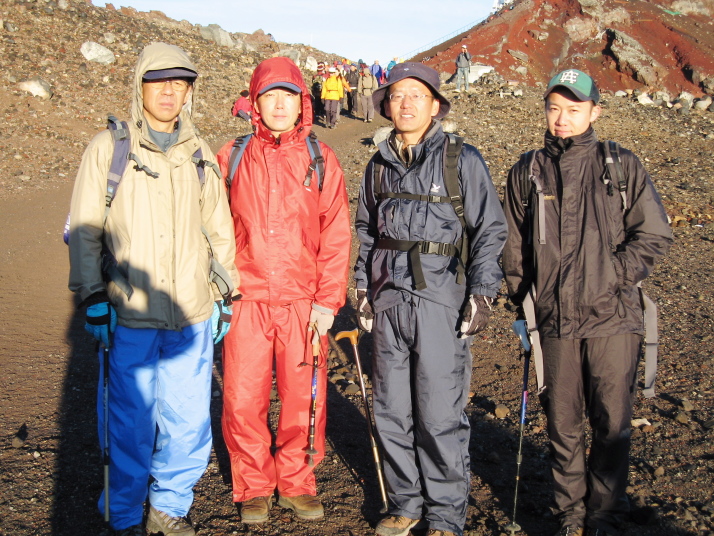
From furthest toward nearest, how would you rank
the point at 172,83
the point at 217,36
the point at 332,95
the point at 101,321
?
the point at 217,36 < the point at 332,95 < the point at 172,83 < the point at 101,321

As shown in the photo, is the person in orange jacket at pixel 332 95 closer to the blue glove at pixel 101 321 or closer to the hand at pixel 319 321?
the hand at pixel 319 321

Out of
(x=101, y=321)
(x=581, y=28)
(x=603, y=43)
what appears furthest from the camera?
(x=581, y=28)

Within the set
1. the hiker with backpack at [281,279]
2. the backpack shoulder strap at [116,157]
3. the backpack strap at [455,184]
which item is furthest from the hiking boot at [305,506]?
the backpack shoulder strap at [116,157]

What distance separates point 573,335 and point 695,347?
3.46m

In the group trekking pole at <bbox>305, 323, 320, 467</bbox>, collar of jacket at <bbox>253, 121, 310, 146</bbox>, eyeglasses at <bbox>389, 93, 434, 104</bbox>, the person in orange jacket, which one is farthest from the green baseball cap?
the person in orange jacket

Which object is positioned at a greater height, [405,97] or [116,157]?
[405,97]

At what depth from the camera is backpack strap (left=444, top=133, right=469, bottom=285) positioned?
11.1ft

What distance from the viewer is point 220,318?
143 inches

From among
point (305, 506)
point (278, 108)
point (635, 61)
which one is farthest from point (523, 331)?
point (635, 61)

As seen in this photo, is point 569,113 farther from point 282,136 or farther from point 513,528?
point 513,528

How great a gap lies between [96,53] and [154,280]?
2001 centimetres

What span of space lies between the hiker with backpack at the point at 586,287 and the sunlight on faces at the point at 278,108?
1.33 metres

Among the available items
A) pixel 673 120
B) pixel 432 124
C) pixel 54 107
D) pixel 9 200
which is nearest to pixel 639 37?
pixel 673 120

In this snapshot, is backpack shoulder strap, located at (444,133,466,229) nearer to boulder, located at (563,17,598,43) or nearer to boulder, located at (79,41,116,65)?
boulder, located at (79,41,116,65)
